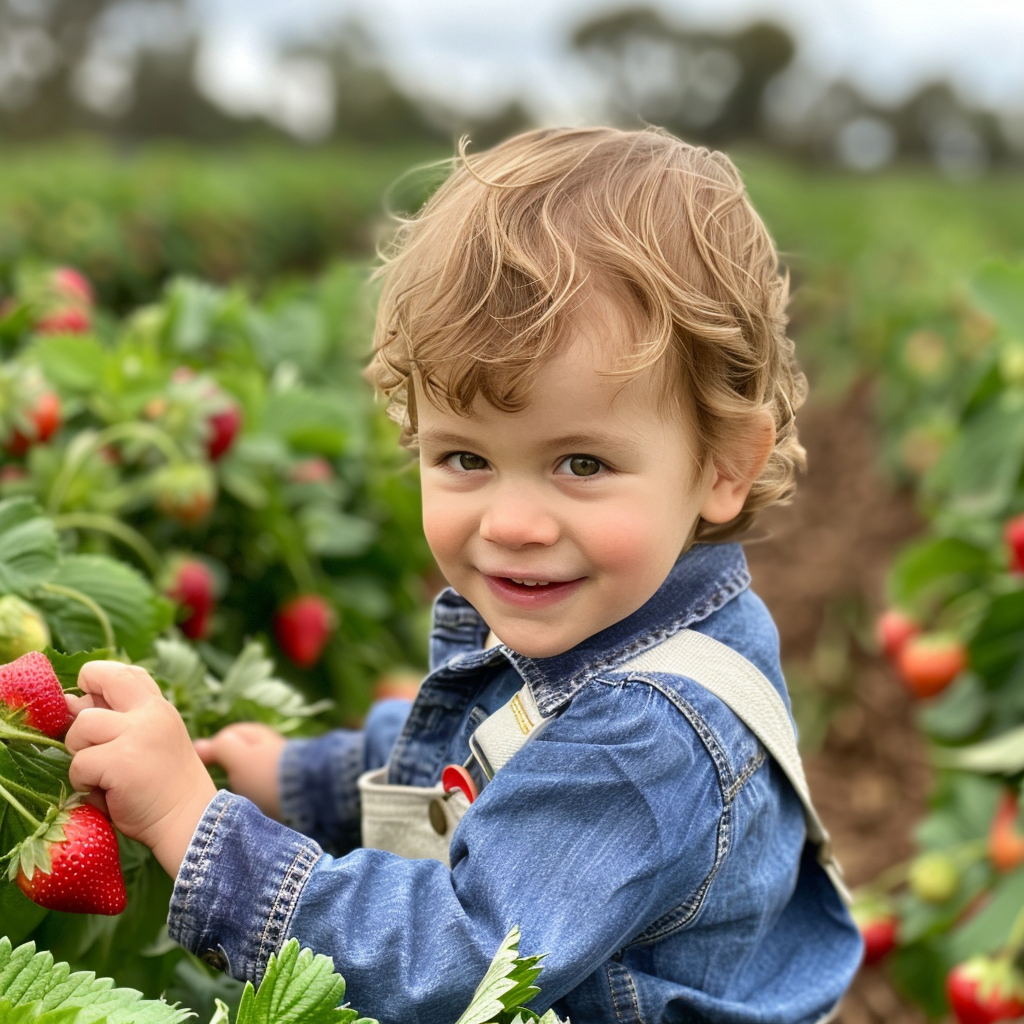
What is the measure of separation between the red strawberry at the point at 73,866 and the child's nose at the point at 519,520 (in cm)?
45

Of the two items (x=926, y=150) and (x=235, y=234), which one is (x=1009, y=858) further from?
(x=926, y=150)

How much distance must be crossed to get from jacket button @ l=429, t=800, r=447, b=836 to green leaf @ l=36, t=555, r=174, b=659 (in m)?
0.39

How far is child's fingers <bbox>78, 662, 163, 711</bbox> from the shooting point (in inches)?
47.4

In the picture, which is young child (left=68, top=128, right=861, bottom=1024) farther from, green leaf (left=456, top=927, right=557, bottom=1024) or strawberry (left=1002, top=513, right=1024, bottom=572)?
strawberry (left=1002, top=513, right=1024, bottom=572)

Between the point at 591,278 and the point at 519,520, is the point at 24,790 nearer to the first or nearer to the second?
the point at 519,520

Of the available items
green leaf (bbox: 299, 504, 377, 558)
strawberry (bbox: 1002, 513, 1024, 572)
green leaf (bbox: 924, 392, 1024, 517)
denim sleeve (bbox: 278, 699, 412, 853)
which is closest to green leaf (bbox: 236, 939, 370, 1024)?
denim sleeve (bbox: 278, 699, 412, 853)

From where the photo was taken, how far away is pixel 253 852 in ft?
4.01

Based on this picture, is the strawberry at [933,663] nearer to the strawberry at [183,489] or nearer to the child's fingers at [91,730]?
the strawberry at [183,489]

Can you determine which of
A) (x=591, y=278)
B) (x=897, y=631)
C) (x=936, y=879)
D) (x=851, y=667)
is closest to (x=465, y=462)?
(x=591, y=278)

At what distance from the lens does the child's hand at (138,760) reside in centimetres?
116

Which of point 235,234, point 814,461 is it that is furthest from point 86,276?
point 814,461

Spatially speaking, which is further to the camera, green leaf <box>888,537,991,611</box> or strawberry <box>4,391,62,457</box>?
green leaf <box>888,537,991,611</box>

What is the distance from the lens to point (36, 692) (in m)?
1.12

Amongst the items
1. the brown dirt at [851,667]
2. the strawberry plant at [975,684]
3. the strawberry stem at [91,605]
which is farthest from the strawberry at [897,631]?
the strawberry stem at [91,605]
